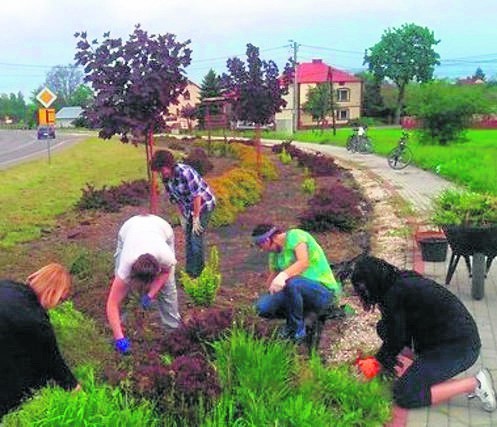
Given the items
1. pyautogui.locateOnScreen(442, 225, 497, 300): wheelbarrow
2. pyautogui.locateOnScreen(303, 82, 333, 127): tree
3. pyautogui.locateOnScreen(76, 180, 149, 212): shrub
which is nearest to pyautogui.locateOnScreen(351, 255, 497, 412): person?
pyautogui.locateOnScreen(442, 225, 497, 300): wheelbarrow

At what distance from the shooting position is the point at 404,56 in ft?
318

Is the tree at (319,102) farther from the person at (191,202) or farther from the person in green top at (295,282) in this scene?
the person in green top at (295,282)

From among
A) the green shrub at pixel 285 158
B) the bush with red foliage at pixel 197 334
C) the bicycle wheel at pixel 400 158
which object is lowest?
the green shrub at pixel 285 158

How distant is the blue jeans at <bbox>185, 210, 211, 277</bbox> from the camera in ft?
27.2

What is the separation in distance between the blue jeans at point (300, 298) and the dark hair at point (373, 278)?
68cm

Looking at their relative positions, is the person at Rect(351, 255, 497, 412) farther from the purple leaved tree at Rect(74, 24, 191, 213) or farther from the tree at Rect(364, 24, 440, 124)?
the tree at Rect(364, 24, 440, 124)

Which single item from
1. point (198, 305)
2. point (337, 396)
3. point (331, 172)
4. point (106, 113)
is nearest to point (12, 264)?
point (106, 113)

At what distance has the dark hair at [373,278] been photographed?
5.04 meters

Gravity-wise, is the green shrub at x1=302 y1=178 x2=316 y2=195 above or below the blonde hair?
below

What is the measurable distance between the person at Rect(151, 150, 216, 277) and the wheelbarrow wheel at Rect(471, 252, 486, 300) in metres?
2.83

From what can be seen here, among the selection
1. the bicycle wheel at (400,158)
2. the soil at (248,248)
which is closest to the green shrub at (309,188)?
the soil at (248,248)

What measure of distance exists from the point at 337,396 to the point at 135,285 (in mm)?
2032

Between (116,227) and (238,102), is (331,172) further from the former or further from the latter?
(116,227)

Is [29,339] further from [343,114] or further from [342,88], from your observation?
[342,88]
